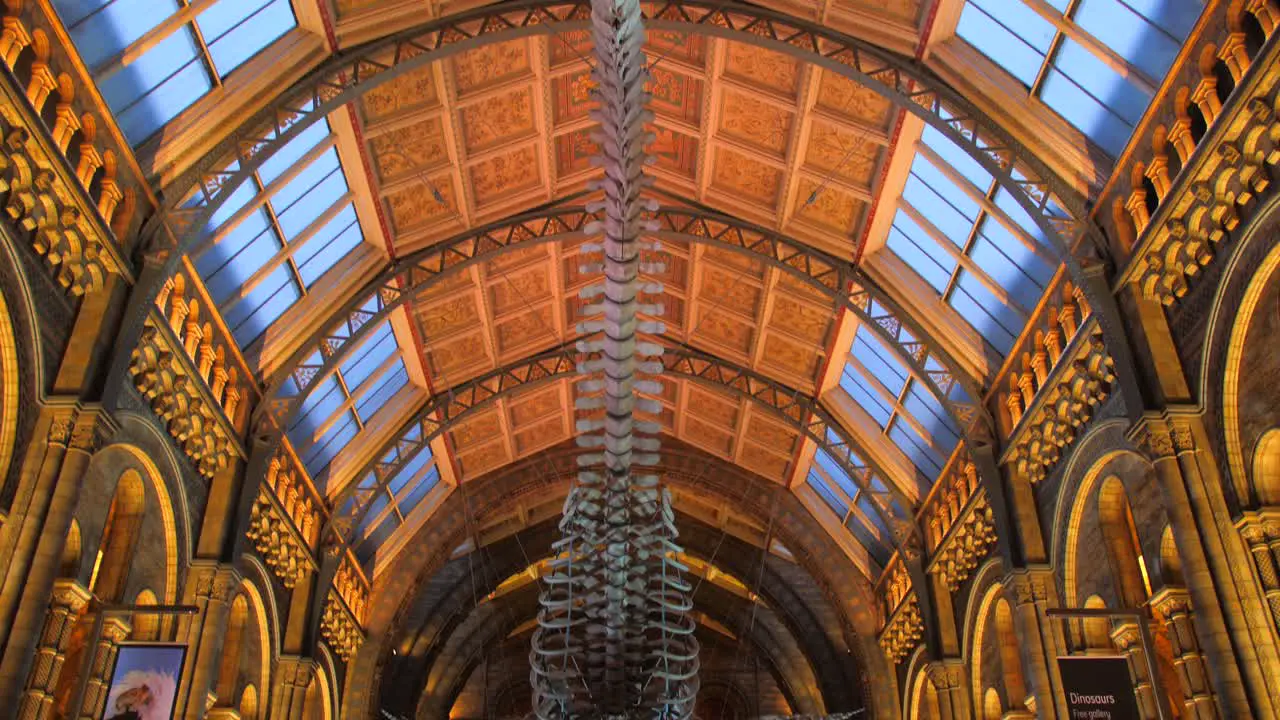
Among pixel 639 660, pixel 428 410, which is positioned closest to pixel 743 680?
pixel 428 410

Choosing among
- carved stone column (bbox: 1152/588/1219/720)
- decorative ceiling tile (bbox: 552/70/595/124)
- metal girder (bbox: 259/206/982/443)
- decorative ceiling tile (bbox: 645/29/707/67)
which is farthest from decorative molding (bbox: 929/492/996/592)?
Result: decorative ceiling tile (bbox: 552/70/595/124)

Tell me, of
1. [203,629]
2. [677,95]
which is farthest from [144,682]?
[677,95]

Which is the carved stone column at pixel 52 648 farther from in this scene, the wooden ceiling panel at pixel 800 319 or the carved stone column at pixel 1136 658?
the wooden ceiling panel at pixel 800 319

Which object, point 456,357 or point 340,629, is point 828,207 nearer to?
point 456,357

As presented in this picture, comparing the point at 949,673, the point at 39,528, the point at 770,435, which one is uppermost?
the point at 770,435

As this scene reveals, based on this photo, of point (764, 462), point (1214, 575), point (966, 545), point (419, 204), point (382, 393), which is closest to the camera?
point (1214, 575)

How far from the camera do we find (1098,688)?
46.4 ft

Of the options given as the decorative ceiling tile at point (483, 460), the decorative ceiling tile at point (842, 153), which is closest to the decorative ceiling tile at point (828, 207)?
the decorative ceiling tile at point (842, 153)

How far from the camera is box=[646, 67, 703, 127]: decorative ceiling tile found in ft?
67.8

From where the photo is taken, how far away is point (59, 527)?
12.8 metres

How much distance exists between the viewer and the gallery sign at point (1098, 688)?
14.0 meters

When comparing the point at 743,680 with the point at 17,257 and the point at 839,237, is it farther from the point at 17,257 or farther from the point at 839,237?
the point at 17,257

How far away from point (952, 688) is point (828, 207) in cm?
1139

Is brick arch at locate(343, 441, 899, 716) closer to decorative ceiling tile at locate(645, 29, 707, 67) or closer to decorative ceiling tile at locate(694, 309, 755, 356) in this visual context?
decorative ceiling tile at locate(694, 309, 755, 356)
